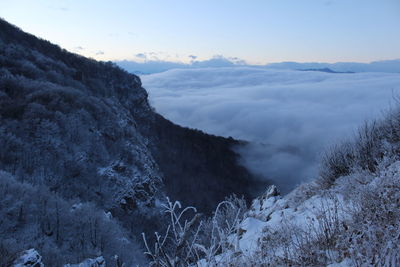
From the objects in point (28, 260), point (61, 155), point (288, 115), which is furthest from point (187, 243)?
point (288, 115)

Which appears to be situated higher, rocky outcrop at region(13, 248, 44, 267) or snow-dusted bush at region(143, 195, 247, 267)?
snow-dusted bush at region(143, 195, 247, 267)

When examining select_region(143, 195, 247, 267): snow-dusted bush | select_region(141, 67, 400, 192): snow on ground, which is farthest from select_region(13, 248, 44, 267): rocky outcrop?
select_region(141, 67, 400, 192): snow on ground

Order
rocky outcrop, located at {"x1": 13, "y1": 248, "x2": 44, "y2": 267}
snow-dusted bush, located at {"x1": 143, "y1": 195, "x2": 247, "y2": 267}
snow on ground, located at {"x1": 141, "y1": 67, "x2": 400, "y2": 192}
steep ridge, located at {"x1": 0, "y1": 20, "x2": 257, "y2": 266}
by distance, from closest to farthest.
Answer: snow-dusted bush, located at {"x1": 143, "y1": 195, "x2": 247, "y2": 267} → rocky outcrop, located at {"x1": 13, "y1": 248, "x2": 44, "y2": 267} → steep ridge, located at {"x1": 0, "y1": 20, "x2": 257, "y2": 266} → snow on ground, located at {"x1": 141, "y1": 67, "x2": 400, "y2": 192}

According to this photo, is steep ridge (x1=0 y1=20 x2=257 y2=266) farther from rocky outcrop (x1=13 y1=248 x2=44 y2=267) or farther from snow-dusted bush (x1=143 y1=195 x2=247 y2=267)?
snow-dusted bush (x1=143 y1=195 x2=247 y2=267)

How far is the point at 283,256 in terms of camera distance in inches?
114

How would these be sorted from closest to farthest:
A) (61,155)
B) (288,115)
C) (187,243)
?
(187,243)
(61,155)
(288,115)

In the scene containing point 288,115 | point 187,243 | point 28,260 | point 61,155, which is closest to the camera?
point 187,243

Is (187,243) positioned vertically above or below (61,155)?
above

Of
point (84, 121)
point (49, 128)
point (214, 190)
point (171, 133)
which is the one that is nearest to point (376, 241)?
point (49, 128)

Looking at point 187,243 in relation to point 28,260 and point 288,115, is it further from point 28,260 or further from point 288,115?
point 288,115

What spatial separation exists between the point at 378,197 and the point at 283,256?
3.90 ft

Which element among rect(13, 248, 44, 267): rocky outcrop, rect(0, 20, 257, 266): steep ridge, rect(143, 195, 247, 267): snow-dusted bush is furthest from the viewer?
rect(0, 20, 257, 266): steep ridge

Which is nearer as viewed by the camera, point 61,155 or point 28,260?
point 28,260

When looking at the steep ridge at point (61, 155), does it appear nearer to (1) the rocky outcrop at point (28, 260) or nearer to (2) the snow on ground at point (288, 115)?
(1) the rocky outcrop at point (28, 260)
